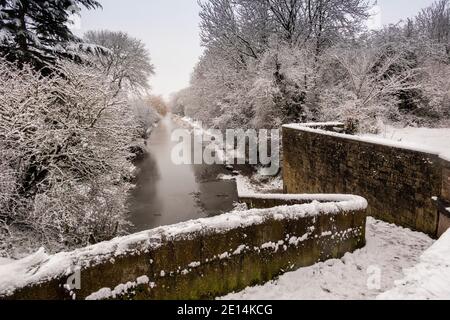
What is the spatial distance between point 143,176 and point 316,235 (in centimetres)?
1651

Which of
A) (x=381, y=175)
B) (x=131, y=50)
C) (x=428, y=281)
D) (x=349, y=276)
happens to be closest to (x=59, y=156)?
(x=349, y=276)

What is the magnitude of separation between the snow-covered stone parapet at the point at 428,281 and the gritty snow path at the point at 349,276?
70 cm

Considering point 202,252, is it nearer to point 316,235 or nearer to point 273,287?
point 273,287

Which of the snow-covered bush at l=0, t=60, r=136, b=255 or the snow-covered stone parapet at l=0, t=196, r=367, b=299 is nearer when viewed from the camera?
the snow-covered stone parapet at l=0, t=196, r=367, b=299

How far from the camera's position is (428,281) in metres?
2.75

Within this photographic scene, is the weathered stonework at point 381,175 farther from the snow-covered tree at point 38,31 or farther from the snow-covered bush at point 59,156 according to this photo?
the snow-covered tree at point 38,31

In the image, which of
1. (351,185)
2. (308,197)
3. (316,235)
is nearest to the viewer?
(316,235)

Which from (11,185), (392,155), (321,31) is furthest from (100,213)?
(321,31)

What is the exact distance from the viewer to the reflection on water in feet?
41.9

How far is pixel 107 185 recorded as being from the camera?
342 inches

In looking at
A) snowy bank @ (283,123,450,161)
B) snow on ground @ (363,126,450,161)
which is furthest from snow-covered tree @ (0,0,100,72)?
snow on ground @ (363,126,450,161)

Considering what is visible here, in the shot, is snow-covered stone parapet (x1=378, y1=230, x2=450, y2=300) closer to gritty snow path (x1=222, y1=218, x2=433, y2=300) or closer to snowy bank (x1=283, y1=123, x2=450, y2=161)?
gritty snow path (x1=222, y1=218, x2=433, y2=300)

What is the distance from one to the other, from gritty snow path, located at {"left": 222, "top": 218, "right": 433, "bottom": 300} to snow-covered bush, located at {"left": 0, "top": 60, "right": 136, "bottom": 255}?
5244 mm
